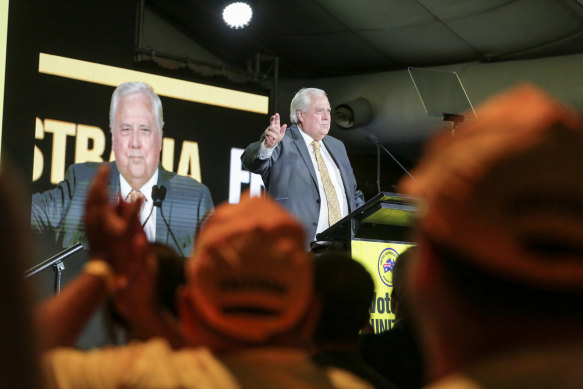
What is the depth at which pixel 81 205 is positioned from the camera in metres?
6.00

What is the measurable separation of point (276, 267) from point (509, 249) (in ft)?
1.35

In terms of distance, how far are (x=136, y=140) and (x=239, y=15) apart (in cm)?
145

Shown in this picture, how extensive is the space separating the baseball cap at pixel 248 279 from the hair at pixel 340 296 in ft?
2.00

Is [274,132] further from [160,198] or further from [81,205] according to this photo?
[160,198]

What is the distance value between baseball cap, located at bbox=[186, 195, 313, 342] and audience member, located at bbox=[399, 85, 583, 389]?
0.32 m

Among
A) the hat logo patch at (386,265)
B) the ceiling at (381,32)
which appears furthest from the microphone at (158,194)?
the hat logo patch at (386,265)

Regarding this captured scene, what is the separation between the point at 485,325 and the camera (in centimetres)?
77

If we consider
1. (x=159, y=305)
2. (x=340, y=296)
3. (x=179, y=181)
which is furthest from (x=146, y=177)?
(x=159, y=305)

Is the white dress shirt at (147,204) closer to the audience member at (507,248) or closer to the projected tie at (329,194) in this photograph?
the projected tie at (329,194)

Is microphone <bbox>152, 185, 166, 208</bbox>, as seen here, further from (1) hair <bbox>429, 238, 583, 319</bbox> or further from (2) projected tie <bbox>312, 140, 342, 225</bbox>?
(1) hair <bbox>429, 238, 583, 319</bbox>

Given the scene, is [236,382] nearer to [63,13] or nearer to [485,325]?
[485,325]

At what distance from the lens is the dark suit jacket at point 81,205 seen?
6.23m

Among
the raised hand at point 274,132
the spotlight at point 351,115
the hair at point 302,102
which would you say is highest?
the spotlight at point 351,115

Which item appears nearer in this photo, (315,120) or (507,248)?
(507,248)
